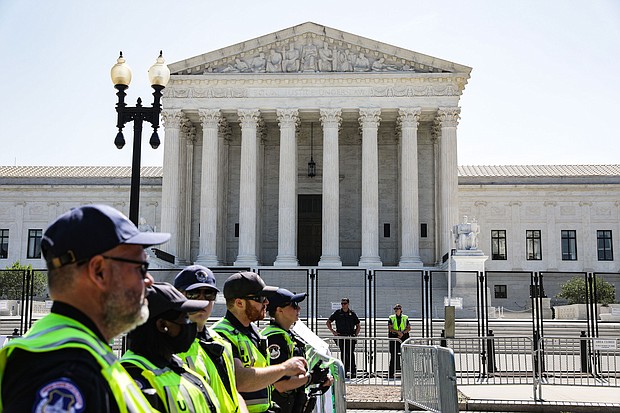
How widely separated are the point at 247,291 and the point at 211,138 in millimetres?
40844

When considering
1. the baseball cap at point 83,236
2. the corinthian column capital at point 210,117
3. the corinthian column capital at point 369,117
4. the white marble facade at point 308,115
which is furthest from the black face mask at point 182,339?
the corinthian column capital at point 210,117

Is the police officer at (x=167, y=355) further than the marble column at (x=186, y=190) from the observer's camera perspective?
No

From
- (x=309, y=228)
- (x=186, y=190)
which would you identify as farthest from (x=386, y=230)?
(x=186, y=190)

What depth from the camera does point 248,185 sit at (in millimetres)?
45094

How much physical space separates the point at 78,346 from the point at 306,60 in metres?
44.9

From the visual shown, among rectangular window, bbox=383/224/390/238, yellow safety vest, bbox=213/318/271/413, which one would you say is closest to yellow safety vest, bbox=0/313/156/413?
yellow safety vest, bbox=213/318/271/413

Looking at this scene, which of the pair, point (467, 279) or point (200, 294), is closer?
point (200, 294)

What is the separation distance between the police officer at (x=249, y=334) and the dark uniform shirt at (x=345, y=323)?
44.3 ft

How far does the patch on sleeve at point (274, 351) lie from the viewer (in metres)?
6.16

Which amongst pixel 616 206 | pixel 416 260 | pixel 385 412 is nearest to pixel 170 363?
pixel 385 412

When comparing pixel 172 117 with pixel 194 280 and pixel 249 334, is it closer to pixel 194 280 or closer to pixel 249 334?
pixel 249 334

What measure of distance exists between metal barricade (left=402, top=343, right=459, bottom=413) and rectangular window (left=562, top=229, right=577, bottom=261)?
152ft

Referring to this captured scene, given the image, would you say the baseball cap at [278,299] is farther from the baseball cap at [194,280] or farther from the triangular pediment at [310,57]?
the triangular pediment at [310,57]

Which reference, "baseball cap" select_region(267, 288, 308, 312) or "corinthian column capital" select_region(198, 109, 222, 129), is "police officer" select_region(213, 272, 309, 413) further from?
"corinthian column capital" select_region(198, 109, 222, 129)
